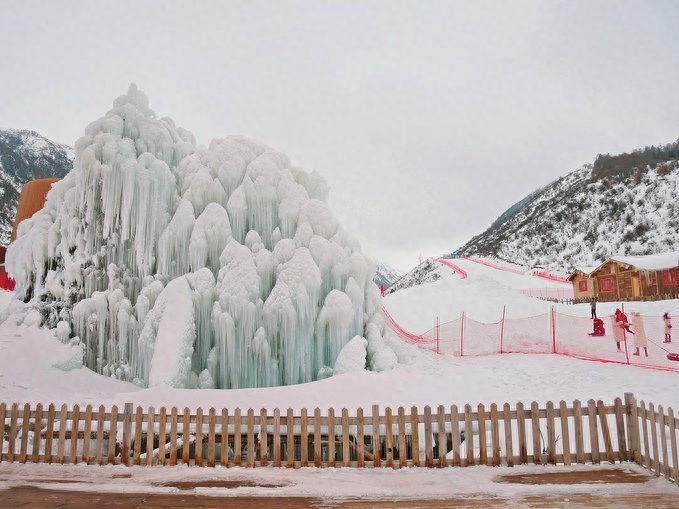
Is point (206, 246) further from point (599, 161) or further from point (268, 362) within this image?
point (599, 161)

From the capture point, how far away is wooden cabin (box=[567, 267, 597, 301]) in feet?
161

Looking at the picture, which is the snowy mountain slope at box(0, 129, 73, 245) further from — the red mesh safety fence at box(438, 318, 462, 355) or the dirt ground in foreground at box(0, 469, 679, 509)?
the dirt ground in foreground at box(0, 469, 679, 509)

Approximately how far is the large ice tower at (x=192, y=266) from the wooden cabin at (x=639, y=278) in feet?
114

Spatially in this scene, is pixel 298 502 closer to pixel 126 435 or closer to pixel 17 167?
pixel 126 435

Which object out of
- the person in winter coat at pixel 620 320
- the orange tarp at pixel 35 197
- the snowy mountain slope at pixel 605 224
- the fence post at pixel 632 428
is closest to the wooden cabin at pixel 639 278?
the person in winter coat at pixel 620 320

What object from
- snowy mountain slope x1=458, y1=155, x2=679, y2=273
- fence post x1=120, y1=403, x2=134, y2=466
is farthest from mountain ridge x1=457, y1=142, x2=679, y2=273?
fence post x1=120, y1=403, x2=134, y2=466

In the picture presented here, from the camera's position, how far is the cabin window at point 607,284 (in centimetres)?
4672

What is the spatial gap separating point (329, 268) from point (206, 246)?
13.0ft

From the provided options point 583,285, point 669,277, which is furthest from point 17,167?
point 669,277

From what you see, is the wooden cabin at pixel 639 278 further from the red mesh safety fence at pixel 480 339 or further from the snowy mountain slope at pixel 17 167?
the snowy mountain slope at pixel 17 167

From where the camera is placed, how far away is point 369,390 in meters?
13.6

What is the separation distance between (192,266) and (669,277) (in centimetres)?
4188

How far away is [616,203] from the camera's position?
98250 millimetres

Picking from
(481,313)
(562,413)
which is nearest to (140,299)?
(562,413)
